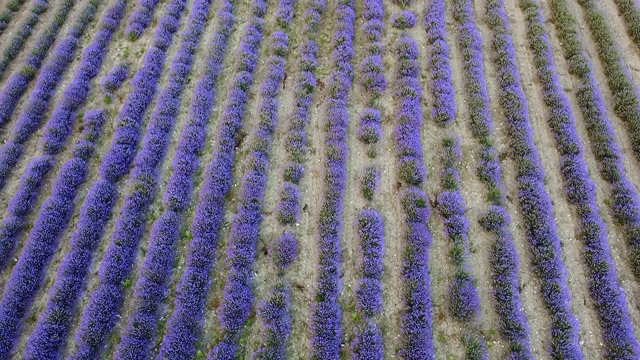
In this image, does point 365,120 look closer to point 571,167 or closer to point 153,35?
point 571,167

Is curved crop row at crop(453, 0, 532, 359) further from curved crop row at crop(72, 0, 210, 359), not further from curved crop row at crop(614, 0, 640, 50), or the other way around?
curved crop row at crop(72, 0, 210, 359)

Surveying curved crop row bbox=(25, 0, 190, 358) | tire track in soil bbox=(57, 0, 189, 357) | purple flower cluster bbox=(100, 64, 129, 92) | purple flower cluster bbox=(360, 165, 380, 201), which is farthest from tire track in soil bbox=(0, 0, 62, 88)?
purple flower cluster bbox=(360, 165, 380, 201)

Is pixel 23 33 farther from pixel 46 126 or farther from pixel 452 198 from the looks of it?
pixel 452 198

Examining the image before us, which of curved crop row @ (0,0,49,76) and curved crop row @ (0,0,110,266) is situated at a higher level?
curved crop row @ (0,0,49,76)

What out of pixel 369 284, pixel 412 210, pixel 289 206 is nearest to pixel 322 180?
pixel 289 206

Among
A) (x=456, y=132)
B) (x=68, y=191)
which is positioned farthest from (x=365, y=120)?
(x=68, y=191)

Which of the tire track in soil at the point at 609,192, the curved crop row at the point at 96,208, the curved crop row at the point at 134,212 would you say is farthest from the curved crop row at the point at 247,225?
the tire track in soil at the point at 609,192

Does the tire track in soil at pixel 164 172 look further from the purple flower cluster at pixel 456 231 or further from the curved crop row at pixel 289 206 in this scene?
the purple flower cluster at pixel 456 231
